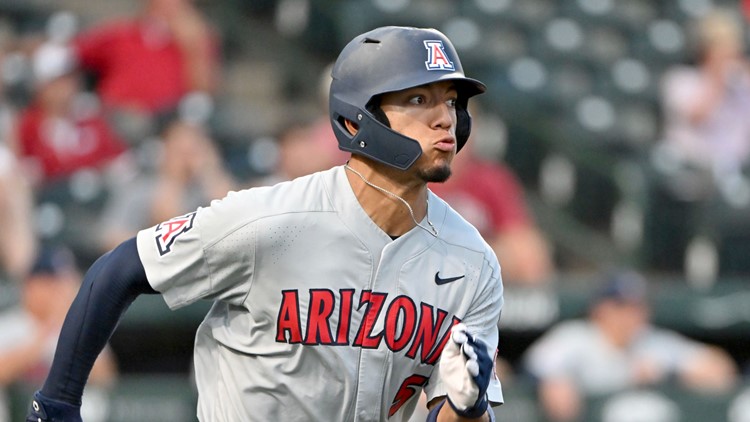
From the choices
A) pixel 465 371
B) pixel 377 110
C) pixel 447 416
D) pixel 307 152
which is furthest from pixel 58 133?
pixel 465 371

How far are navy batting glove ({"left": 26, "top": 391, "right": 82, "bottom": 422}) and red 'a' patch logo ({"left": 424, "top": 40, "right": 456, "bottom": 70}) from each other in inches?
49.5

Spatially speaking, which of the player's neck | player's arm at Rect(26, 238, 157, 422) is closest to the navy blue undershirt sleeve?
player's arm at Rect(26, 238, 157, 422)

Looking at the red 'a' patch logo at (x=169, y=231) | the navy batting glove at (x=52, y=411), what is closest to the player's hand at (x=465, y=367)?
the red 'a' patch logo at (x=169, y=231)

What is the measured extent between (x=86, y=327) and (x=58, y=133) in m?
4.20

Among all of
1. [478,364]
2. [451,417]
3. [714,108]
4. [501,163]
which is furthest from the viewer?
[501,163]

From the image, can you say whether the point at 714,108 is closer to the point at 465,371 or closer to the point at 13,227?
the point at 13,227

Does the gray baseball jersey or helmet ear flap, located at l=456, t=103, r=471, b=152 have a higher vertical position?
helmet ear flap, located at l=456, t=103, r=471, b=152

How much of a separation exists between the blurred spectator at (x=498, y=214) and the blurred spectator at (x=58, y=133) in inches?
75.4

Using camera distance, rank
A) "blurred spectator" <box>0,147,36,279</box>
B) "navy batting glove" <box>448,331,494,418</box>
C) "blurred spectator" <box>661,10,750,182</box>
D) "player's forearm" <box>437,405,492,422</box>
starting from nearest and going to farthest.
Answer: "navy batting glove" <box>448,331,494,418</box> < "player's forearm" <box>437,405,492,422</box> < "blurred spectator" <box>0,147,36,279</box> < "blurred spectator" <box>661,10,750,182</box>

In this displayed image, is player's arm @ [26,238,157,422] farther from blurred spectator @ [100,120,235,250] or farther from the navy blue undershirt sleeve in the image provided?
blurred spectator @ [100,120,235,250]

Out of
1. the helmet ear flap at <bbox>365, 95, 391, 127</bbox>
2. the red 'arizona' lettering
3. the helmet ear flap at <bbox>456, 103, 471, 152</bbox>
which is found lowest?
the red 'arizona' lettering

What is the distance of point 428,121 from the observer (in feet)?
11.4

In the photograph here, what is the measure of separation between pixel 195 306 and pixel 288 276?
11.0ft

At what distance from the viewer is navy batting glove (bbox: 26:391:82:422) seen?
3.43 meters
